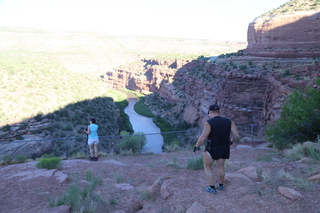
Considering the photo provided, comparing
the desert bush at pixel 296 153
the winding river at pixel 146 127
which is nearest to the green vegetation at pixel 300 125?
the desert bush at pixel 296 153

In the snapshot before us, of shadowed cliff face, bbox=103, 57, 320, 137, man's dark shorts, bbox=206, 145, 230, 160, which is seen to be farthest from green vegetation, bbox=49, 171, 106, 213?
shadowed cliff face, bbox=103, 57, 320, 137

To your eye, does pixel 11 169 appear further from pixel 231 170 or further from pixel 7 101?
pixel 7 101

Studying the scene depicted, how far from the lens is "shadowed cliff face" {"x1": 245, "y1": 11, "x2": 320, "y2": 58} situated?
23766 mm

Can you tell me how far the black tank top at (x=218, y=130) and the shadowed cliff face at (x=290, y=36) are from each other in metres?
23.4

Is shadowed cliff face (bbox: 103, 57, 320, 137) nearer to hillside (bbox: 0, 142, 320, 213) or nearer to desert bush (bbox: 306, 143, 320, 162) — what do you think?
desert bush (bbox: 306, 143, 320, 162)

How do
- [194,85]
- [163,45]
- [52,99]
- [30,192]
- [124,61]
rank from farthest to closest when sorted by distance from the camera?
[163,45]
[124,61]
[194,85]
[52,99]
[30,192]

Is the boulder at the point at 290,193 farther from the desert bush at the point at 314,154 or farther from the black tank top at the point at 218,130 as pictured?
the desert bush at the point at 314,154

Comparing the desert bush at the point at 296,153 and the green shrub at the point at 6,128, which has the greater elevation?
the desert bush at the point at 296,153

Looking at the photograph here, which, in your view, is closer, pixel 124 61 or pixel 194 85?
pixel 194 85

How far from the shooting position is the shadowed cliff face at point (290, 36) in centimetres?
2377

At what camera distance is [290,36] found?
25422 millimetres

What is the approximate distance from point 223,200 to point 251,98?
19.3m

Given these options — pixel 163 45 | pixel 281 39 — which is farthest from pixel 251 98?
pixel 163 45

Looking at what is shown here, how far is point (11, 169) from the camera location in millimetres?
7371
